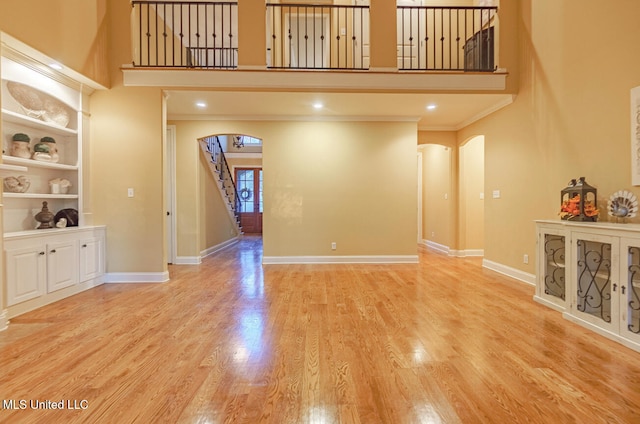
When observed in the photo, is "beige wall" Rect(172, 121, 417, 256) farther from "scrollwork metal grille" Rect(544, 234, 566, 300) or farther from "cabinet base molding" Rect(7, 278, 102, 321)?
"scrollwork metal grille" Rect(544, 234, 566, 300)

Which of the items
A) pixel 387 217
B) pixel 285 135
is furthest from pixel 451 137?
pixel 285 135

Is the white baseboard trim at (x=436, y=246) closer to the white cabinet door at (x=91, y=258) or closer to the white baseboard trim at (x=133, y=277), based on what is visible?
the white baseboard trim at (x=133, y=277)

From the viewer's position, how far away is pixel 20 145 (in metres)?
3.34

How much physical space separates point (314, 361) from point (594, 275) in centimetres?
263

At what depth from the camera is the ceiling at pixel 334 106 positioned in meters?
4.39

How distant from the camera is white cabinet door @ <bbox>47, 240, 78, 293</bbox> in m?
3.36

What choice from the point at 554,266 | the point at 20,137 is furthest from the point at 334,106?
the point at 20,137

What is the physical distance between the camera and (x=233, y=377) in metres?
1.91

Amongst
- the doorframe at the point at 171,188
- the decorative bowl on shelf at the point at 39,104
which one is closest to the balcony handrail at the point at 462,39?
the doorframe at the point at 171,188

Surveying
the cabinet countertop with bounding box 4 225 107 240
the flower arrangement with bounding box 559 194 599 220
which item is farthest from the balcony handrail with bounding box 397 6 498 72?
the cabinet countertop with bounding box 4 225 107 240

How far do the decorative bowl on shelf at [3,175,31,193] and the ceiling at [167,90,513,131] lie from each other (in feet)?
6.75

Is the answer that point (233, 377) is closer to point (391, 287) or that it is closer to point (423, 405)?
point (423, 405)

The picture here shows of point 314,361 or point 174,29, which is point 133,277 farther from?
point 174,29

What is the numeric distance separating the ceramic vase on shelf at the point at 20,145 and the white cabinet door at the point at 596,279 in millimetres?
5944
